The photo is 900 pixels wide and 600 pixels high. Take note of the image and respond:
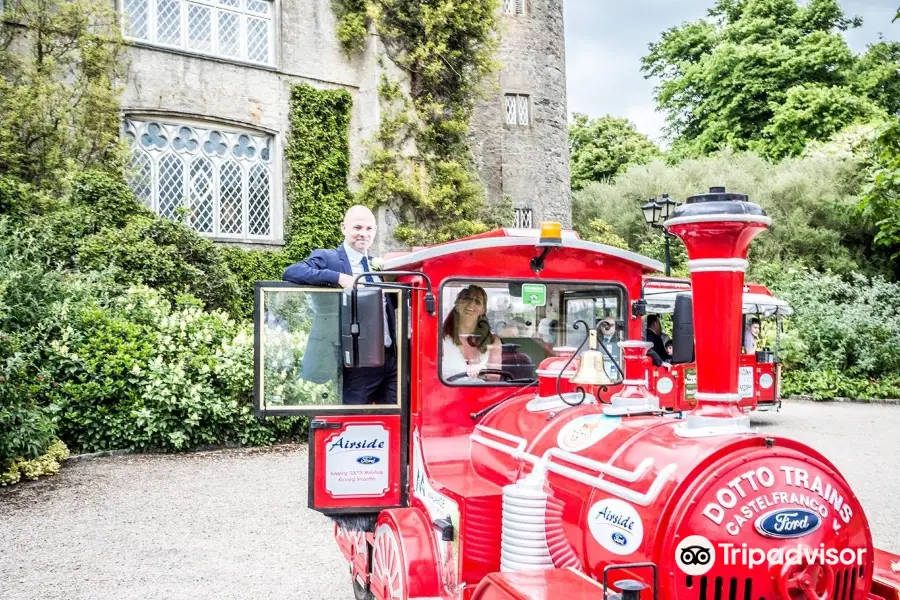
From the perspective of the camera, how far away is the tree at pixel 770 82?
27141 mm

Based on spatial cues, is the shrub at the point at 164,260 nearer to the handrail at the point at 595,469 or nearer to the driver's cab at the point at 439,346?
the driver's cab at the point at 439,346

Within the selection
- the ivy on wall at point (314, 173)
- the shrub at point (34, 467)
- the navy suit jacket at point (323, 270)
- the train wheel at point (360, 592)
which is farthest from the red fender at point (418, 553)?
the ivy on wall at point (314, 173)

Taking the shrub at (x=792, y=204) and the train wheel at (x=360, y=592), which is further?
the shrub at (x=792, y=204)

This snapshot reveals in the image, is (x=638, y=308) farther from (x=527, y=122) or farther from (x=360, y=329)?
(x=527, y=122)

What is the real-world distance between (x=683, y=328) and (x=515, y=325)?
0.89 meters

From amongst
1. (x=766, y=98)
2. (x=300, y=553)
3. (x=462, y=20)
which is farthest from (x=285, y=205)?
(x=766, y=98)

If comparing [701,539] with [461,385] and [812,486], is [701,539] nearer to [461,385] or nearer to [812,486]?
[812,486]

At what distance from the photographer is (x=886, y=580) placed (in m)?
2.94

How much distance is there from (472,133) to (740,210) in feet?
64.7

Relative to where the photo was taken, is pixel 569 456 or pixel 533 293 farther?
pixel 533 293

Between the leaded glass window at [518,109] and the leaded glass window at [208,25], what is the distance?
26.4ft

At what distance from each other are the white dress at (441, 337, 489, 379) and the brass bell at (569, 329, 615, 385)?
2.38 feet

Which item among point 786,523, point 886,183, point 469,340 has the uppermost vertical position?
point 886,183

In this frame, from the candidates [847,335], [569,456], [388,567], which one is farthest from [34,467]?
[847,335]
